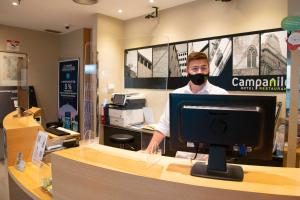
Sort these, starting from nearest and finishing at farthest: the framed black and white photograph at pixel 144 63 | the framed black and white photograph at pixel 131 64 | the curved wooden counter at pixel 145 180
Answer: the curved wooden counter at pixel 145 180 < the framed black and white photograph at pixel 144 63 < the framed black and white photograph at pixel 131 64

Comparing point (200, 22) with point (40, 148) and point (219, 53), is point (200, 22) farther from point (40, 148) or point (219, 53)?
point (40, 148)

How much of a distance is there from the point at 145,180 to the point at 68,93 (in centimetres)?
504

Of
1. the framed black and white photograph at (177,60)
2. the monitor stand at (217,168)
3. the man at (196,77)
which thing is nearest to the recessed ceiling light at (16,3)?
the framed black and white photograph at (177,60)

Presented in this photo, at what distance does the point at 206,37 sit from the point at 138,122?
1.79 metres

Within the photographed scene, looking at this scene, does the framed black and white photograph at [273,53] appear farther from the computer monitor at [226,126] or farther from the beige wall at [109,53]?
the beige wall at [109,53]

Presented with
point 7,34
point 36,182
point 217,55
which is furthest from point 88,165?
point 7,34

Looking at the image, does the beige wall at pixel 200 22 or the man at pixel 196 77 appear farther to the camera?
the beige wall at pixel 200 22

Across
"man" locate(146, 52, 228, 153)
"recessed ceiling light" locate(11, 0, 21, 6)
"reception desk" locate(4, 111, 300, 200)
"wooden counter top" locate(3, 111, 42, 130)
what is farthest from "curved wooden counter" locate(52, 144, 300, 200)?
"recessed ceiling light" locate(11, 0, 21, 6)

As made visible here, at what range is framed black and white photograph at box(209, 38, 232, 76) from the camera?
3.11 m

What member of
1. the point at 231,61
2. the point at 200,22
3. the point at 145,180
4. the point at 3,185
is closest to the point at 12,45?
the point at 3,185

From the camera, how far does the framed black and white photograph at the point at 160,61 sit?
3.88m

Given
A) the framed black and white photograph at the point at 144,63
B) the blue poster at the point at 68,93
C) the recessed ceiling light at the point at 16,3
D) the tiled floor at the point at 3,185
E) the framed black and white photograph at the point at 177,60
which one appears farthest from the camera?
the blue poster at the point at 68,93

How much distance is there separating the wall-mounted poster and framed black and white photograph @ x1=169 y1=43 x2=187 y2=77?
3.34 meters

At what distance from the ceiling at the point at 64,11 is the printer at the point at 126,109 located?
145 centimetres
